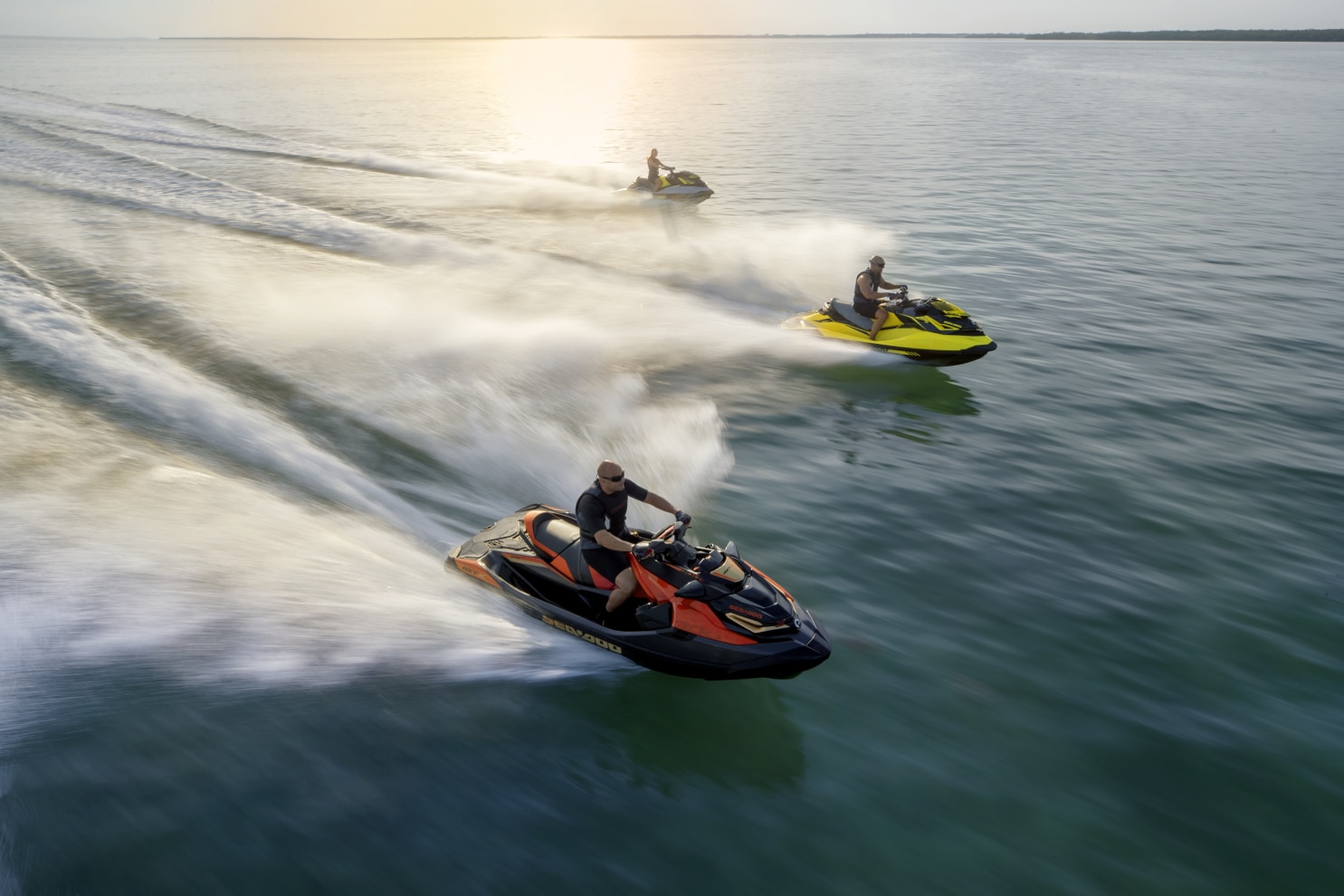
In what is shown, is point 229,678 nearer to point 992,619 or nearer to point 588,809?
point 588,809

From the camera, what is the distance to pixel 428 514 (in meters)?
11.6

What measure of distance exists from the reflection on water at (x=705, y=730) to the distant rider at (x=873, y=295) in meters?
10.1

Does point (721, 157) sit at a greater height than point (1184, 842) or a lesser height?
greater

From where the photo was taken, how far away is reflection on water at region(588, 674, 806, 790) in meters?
7.64

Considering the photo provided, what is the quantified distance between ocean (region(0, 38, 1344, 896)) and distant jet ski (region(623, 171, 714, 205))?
483cm

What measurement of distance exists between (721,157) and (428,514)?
39145 mm

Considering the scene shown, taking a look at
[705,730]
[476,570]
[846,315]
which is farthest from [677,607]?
[846,315]

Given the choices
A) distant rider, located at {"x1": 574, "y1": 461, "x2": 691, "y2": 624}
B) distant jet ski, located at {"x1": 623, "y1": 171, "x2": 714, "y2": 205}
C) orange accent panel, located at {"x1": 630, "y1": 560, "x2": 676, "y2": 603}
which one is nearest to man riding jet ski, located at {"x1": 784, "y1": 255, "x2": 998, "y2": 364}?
distant rider, located at {"x1": 574, "y1": 461, "x2": 691, "y2": 624}

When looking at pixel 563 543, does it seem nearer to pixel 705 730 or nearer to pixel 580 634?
pixel 580 634

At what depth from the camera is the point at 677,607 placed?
8.05 meters

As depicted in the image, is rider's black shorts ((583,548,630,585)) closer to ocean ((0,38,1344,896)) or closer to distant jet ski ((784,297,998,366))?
ocean ((0,38,1344,896))

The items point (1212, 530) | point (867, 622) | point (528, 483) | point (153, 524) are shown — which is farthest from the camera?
point (528, 483)

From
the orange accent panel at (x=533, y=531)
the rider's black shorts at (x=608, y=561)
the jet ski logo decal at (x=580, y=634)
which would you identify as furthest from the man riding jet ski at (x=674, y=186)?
the jet ski logo decal at (x=580, y=634)

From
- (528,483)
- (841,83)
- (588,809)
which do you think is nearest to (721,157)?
(528,483)
